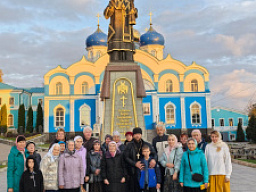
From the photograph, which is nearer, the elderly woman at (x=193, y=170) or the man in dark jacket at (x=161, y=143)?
the elderly woman at (x=193, y=170)

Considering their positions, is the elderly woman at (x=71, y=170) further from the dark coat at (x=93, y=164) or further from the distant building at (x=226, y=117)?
the distant building at (x=226, y=117)

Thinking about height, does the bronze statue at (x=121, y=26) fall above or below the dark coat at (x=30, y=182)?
above

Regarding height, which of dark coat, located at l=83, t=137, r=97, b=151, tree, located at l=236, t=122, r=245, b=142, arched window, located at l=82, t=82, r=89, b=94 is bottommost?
tree, located at l=236, t=122, r=245, b=142

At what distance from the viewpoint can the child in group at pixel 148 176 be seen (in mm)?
5414

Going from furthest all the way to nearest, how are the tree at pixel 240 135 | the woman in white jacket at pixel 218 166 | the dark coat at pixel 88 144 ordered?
1. the tree at pixel 240 135
2. the dark coat at pixel 88 144
3. the woman in white jacket at pixel 218 166

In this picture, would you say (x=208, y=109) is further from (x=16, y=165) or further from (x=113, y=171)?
(x=16, y=165)

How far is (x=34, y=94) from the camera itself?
43188 millimetres

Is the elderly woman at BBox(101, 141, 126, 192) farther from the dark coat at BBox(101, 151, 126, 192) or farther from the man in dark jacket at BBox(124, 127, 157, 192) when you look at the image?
the man in dark jacket at BBox(124, 127, 157, 192)

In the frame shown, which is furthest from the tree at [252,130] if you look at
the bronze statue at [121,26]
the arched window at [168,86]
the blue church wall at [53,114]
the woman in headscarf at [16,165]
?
the woman in headscarf at [16,165]

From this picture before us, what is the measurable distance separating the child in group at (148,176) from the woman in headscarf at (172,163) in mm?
179

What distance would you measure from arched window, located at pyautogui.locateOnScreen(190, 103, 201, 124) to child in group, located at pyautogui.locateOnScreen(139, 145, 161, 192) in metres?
25.9

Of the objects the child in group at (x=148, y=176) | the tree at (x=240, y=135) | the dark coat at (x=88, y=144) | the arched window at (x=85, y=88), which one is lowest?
the tree at (x=240, y=135)

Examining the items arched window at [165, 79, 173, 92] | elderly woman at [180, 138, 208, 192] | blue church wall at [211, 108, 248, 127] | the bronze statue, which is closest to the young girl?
elderly woman at [180, 138, 208, 192]

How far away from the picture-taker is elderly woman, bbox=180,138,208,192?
510 cm
